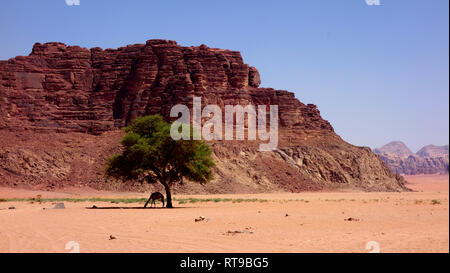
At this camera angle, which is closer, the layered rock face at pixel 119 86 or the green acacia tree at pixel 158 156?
the green acacia tree at pixel 158 156

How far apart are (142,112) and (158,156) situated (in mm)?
71511

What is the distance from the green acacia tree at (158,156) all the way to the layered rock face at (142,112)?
135ft

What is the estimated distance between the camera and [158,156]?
3988 centimetres

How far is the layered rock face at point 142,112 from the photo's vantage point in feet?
291

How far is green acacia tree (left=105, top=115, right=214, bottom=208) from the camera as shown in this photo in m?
39.4

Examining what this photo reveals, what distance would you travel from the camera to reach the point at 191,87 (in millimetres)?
105250

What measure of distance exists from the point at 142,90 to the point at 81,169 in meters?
32.1

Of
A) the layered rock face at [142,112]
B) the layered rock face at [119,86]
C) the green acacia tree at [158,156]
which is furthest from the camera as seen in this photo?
the layered rock face at [119,86]

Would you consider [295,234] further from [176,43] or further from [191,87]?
[176,43]

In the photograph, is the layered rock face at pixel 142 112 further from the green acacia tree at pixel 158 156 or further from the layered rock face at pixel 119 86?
the green acacia tree at pixel 158 156
